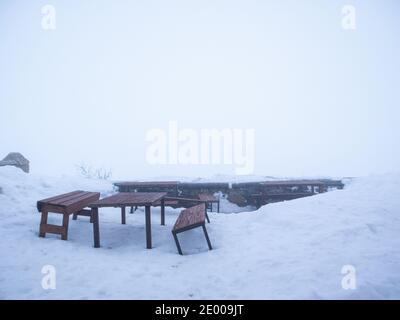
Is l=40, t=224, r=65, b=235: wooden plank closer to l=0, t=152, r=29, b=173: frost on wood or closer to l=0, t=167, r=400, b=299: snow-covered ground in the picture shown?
l=0, t=167, r=400, b=299: snow-covered ground

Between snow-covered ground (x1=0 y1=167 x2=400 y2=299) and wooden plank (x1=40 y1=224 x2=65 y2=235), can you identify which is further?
wooden plank (x1=40 y1=224 x2=65 y2=235)

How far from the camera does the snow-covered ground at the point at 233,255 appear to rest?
367 cm

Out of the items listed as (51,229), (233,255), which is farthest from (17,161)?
(233,255)

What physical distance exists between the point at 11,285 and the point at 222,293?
2.85 meters

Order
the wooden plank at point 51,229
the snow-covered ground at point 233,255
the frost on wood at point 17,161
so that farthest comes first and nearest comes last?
the frost on wood at point 17,161
the wooden plank at point 51,229
the snow-covered ground at point 233,255

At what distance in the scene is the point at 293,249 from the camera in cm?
486

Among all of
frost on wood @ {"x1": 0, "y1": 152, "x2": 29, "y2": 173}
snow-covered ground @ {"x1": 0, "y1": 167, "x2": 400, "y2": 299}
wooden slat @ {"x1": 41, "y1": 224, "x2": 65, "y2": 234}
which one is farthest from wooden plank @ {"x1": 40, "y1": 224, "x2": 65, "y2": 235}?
frost on wood @ {"x1": 0, "y1": 152, "x2": 29, "y2": 173}

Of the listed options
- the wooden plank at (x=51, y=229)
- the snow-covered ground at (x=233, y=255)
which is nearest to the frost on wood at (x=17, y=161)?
the snow-covered ground at (x=233, y=255)

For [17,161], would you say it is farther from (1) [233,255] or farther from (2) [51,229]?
(1) [233,255]

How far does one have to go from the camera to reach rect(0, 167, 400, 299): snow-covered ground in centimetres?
367

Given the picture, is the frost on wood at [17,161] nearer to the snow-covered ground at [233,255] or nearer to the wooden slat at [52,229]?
the snow-covered ground at [233,255]
